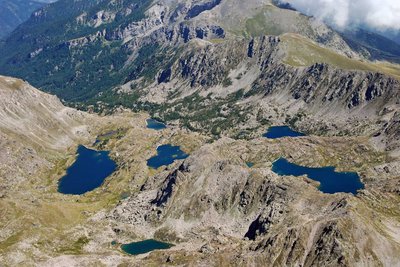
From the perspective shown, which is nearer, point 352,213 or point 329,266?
point 329,266

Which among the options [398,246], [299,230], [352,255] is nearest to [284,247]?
[299,230]

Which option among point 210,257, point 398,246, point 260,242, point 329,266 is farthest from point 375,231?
point 210,257

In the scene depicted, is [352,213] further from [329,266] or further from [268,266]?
[268,266]

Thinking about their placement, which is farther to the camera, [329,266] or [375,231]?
[375,231]

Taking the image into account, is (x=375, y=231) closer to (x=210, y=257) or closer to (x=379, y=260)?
(x=379, y=260)

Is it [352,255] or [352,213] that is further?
[352,213]

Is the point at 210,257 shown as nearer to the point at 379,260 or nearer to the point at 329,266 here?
the point at 329,266

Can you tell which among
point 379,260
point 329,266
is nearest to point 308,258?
point 329,266
